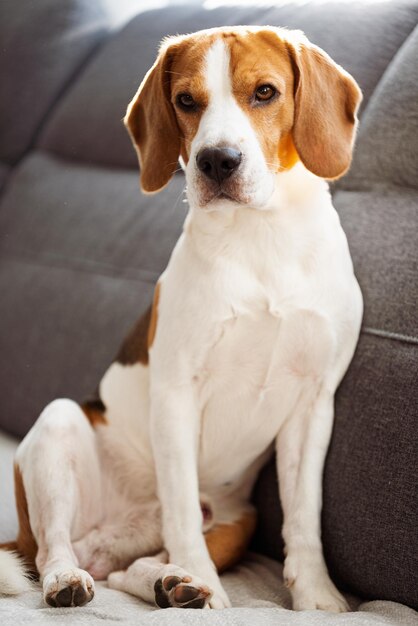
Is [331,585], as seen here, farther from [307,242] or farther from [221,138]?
[221,138]

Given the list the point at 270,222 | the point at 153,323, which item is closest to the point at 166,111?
the point at 270,222

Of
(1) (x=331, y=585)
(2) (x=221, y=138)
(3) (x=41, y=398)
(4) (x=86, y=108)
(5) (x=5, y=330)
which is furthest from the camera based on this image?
(4) (x=86, y=108)

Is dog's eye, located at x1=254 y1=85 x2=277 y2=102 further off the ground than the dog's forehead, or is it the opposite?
the dog's forehead

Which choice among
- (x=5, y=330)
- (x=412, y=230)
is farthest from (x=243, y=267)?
(x=5, y=330)

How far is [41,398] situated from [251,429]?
87 centimetres

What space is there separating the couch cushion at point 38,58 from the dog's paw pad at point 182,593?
2.07 metres

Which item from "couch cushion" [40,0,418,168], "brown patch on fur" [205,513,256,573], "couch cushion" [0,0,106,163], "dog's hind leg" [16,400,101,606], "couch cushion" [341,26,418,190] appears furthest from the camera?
"couch cushion" [0,0,106,163]

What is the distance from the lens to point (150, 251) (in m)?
2.39

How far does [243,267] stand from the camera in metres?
1.68

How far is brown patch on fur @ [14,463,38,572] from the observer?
176 cm

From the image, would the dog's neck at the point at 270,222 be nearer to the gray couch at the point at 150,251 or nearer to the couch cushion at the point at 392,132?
the gray couch at the point at 150,251

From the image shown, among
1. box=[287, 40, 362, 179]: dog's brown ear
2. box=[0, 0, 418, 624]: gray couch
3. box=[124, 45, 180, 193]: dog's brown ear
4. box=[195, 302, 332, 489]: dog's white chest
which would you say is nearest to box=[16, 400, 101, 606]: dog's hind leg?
box=[0, 0, 418, 624]: gray couch

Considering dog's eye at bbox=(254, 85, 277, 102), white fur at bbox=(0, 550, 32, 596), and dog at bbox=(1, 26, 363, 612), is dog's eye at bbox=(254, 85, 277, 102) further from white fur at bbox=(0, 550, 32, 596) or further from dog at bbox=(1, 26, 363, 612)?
white fur at bbox=(0, 550, 32, 596)

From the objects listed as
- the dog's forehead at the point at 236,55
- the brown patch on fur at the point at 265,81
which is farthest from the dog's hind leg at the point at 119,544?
the dog's forehead at the point at 236,55
